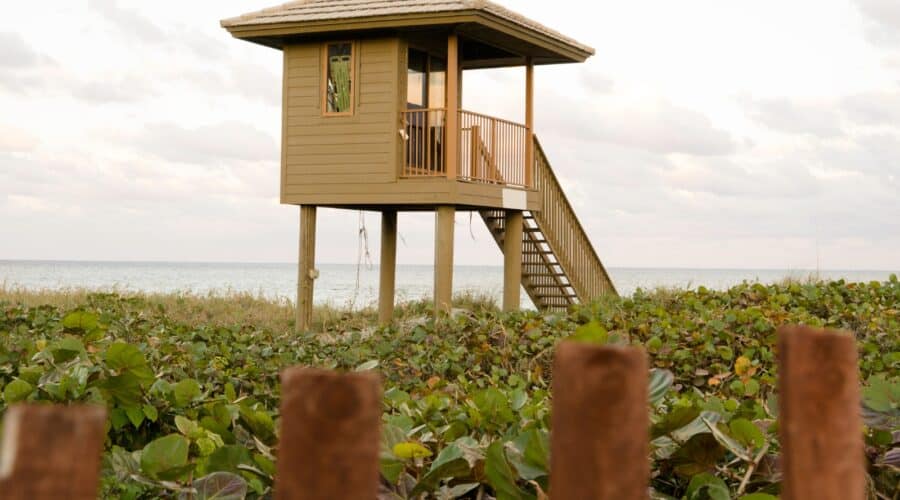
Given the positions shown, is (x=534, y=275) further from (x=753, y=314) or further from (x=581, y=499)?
(x=581, y=499)

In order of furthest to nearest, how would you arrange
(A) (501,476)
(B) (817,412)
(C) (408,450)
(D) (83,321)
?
(D) (83,321) < (C) (408,450) < (A) (501,476) < (B) (817,412)

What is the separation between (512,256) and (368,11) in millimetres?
5604

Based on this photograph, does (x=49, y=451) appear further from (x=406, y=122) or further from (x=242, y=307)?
(x=242, y=307)

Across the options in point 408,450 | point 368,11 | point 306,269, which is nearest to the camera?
point 408,450

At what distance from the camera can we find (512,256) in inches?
755

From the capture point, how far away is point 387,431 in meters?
2.63

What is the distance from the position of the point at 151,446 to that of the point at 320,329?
1671cm

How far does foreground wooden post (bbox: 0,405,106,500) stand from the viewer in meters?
0.96

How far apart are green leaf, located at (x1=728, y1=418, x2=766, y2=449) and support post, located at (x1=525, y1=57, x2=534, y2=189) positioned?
1626cm

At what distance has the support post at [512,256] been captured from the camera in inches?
750

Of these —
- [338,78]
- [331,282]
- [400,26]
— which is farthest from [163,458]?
[331,282]

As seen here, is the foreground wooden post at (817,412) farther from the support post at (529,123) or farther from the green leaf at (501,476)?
the support post at (529,123)

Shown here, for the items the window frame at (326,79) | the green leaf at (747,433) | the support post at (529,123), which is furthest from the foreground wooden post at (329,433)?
the support post at (529,123)

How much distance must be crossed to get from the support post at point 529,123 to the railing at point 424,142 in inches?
72.7
